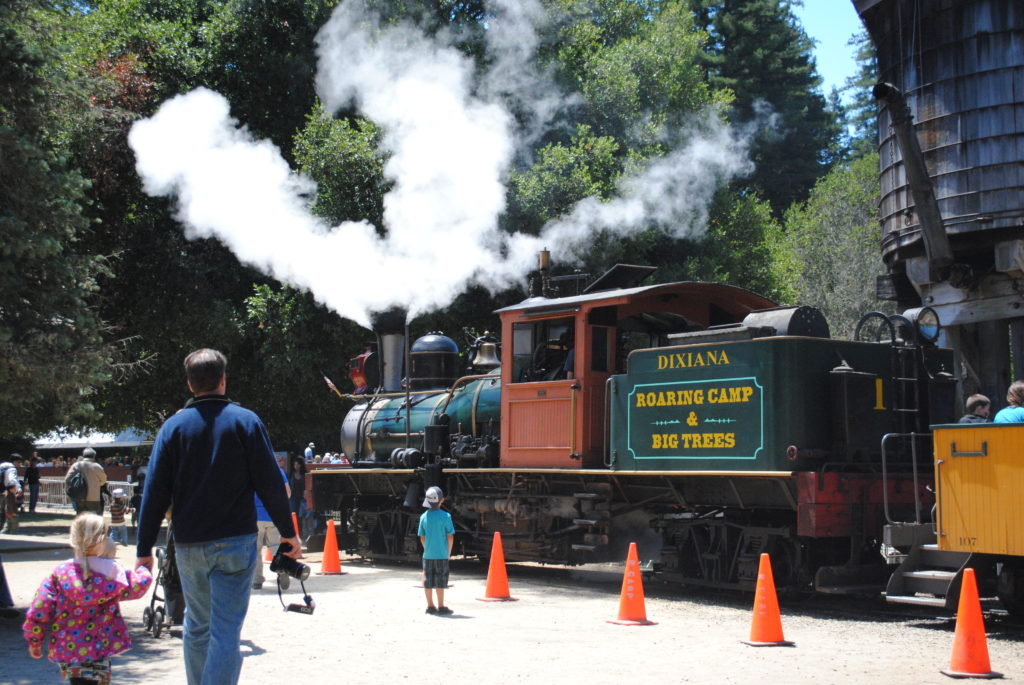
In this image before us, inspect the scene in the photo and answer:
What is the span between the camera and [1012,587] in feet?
30.2

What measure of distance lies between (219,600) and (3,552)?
587 inches

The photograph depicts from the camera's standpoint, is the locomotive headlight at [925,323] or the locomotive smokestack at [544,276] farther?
the locomotive smokestack at [544,276]

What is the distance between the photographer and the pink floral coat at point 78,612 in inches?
200

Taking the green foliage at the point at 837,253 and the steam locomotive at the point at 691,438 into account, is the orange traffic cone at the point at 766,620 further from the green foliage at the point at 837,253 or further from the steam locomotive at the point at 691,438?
the green foliage at the point at 837,253

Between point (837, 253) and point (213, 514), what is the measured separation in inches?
1090

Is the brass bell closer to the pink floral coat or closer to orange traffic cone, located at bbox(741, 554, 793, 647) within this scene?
orange traffic cone, located at bbox(741, 554, 793, 647)

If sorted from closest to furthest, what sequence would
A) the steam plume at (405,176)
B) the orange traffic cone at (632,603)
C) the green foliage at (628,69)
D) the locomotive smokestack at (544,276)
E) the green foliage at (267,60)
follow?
the orange traffic cone at (632,603), the locomotive smokestack at (544,276), the steam plume at (405,176), the green foliage at (628,69), the green foliage at (267,60)

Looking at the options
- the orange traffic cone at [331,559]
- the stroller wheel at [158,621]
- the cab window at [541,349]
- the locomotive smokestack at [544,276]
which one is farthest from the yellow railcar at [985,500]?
the orange traffic cone at [331,559]

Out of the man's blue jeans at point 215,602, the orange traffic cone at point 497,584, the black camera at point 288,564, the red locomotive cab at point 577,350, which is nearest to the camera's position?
the man's blue jeans at point 215,602

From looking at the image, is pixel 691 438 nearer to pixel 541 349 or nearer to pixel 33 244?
pixel 541 349

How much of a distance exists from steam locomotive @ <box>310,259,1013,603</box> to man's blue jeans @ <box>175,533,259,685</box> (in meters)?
6.59

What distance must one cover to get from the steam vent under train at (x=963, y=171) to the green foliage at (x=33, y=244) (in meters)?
10.8

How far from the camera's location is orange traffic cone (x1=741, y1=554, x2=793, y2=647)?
8312 millimetres

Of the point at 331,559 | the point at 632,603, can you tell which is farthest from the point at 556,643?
the point at 331,559
